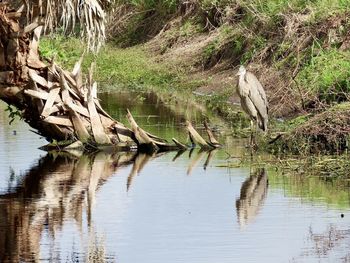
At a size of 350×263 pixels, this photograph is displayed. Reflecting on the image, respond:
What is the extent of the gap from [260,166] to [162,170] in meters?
1.37

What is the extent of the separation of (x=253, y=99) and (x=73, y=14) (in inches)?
140

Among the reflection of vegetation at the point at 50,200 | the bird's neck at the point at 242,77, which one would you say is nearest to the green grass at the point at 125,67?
the bird's neck at the point at 242,77

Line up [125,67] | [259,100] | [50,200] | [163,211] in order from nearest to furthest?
[163,211] < [50,200] < [259,100] < [125,67]

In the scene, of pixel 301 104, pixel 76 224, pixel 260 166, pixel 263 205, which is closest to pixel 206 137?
pixel 301 104

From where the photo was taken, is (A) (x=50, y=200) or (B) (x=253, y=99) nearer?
(A) (x=50, y=200)

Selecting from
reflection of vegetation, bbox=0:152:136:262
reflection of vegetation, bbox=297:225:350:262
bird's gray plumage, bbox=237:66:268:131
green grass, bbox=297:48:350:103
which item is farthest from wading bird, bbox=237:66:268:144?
reflection of vegetation, bbox=297:225:350:262

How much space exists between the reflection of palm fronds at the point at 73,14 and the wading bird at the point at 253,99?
2.67 metres

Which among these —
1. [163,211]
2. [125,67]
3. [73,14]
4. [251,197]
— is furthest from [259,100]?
[125,67]

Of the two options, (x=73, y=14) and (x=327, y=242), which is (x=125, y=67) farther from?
(x=327, y=242)

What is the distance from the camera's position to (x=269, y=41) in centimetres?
2786

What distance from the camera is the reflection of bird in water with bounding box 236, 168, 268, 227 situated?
13750 mm

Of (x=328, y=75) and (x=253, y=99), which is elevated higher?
(x=328, y=75)

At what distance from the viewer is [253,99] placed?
20500mm

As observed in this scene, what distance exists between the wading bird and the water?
0.63 meters
